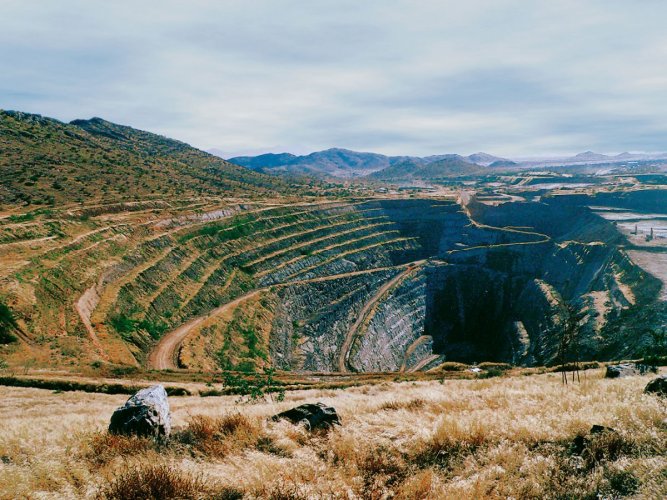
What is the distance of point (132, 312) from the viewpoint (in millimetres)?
50469

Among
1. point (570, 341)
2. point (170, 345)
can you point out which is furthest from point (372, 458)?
point (170, 345)

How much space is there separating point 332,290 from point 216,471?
74544mm

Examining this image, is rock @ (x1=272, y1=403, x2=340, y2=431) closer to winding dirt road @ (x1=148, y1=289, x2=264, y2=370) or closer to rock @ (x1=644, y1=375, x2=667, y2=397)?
rock @ (x1=644, y1=375, x2=667, y2=397)

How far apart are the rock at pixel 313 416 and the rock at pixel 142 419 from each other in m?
3.14

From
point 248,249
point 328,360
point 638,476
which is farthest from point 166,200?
point 638,476

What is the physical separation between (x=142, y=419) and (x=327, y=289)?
71.3 m

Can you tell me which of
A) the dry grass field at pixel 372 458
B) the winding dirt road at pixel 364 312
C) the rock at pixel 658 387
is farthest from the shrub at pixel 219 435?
the winding dirt road at pixel 364 312

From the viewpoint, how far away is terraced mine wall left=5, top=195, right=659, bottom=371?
4736 centimetres

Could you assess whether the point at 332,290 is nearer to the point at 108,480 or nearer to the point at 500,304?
the point at 500,304

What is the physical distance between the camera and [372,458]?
8.70m

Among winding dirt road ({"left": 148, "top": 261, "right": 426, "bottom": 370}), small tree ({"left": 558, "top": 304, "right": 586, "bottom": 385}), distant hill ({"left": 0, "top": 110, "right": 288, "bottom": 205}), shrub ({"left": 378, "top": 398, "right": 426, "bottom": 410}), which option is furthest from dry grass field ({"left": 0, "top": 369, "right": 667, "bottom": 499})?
distant hill ({"left": 0, "top": 110, "right": 288, "bottom": 205})

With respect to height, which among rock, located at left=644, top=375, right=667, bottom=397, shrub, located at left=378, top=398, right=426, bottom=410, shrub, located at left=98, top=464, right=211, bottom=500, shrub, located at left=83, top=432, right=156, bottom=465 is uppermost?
shrub, located at left=98, top=464, right=211, bottom=500

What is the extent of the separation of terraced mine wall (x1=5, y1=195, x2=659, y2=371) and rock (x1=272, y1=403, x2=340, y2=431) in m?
35.3

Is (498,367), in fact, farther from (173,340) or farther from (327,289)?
(173,340)
